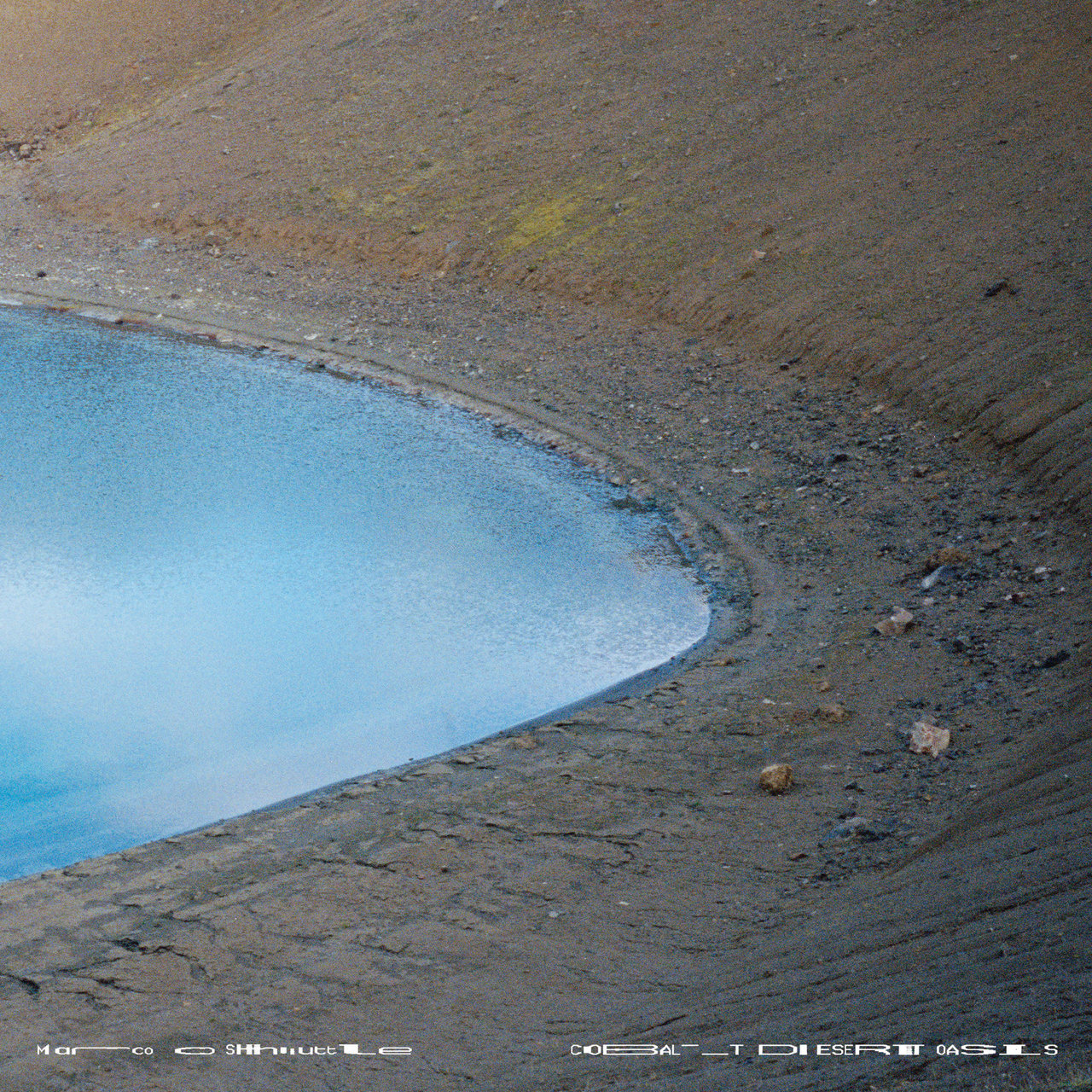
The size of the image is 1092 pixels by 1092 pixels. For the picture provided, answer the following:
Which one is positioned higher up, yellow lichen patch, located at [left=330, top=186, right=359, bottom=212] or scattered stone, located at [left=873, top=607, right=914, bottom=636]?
yellow lichen patch, located at [left=330, top=186, right=359, bottom=212]

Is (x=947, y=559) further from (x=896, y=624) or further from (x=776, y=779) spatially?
(x=776, y=779)

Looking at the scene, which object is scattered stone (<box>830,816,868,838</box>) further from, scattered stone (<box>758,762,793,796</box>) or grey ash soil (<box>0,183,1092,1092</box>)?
scattered stone (<box>758,762,793,796</box>)

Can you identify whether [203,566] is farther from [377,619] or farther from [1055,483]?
[1055,483]

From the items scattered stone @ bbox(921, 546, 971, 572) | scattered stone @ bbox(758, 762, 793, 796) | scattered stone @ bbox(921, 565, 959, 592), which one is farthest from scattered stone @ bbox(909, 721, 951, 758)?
scattered stone @ bbox(921, 546, 971, 572)

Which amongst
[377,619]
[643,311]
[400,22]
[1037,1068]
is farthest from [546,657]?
[400,22]

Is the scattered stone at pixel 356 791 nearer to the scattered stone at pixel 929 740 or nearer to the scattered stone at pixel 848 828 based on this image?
the scattered stone at pixel 848 828
